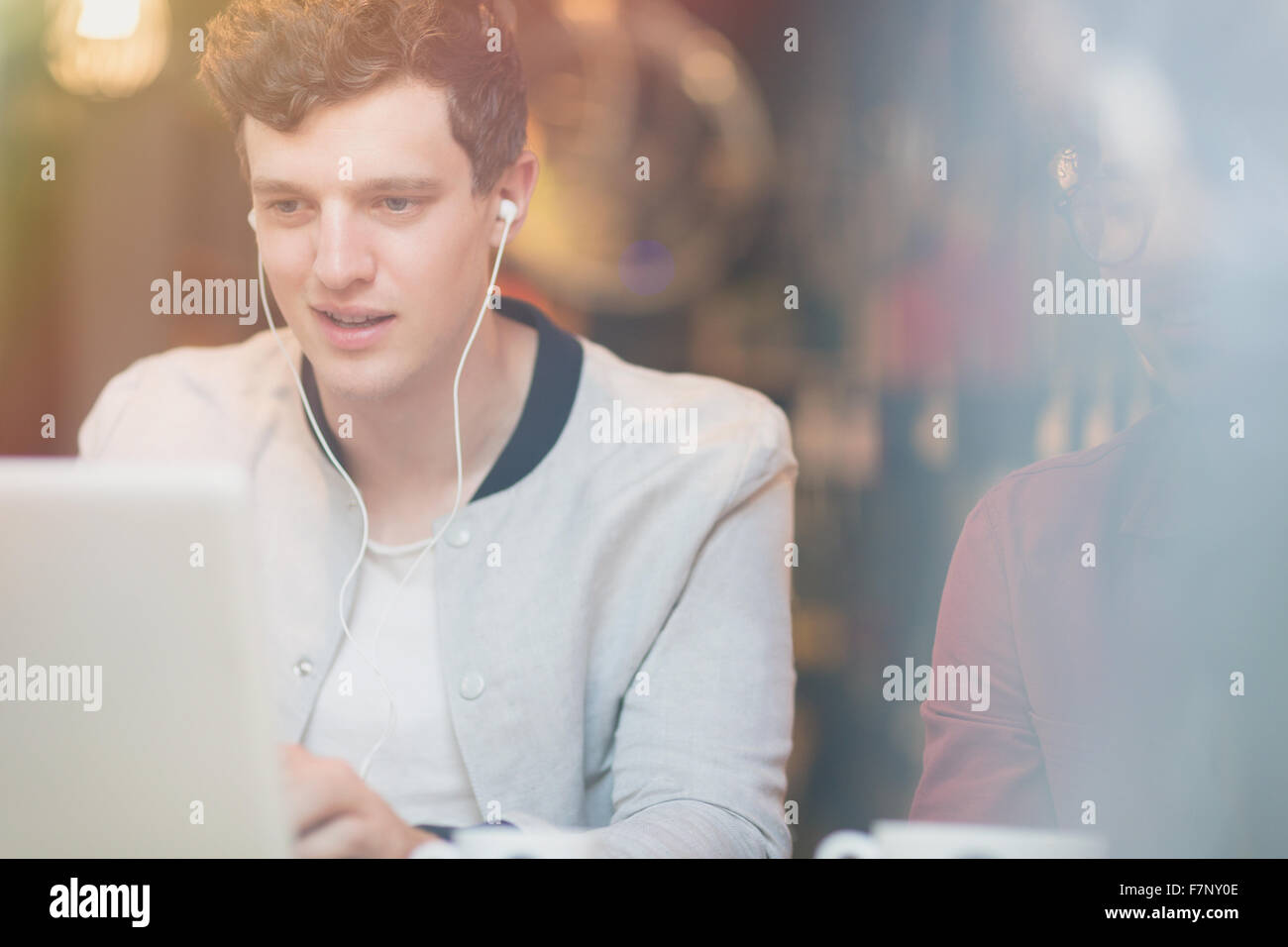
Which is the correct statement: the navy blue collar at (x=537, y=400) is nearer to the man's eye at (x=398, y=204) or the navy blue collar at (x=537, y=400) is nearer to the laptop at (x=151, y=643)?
the man's eye at (x=398, y=204)

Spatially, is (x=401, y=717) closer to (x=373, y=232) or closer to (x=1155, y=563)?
(x=373, y=232)

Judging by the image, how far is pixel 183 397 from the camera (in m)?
1.41

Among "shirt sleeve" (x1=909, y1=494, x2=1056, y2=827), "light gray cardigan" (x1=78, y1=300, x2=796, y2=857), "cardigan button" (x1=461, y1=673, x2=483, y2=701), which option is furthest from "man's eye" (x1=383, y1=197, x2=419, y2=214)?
"shirt sleeve" (x1=909, y1=494, x2=1056, y2=827)

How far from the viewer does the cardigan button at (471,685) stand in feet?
4.24

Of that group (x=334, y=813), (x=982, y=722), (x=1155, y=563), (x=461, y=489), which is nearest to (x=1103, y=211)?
(x=1155, y=563)

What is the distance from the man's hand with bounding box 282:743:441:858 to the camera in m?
1.02

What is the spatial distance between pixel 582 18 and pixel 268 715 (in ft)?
3.35

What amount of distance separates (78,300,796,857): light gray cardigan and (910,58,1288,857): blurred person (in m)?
0.27

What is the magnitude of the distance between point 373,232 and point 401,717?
0.58m

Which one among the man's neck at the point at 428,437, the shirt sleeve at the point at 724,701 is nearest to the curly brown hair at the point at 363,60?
the man's neck at the point at 428,437

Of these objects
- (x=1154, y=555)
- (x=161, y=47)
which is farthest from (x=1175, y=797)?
(x=161, y=47)

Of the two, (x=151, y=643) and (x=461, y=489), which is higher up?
(x=461, y=489)

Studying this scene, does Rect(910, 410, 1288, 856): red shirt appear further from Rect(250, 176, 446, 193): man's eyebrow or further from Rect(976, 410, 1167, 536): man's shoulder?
Rect(250, 176, 446, 193): man's eyebrow

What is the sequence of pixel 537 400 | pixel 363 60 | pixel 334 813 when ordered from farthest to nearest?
pixel 537 400 → pixel 363 60 → pixel 334 813
